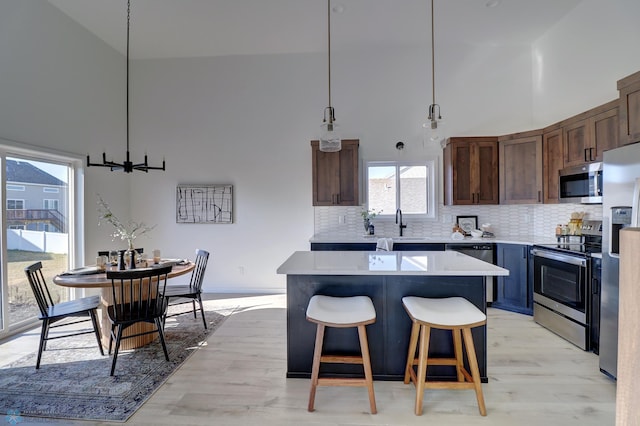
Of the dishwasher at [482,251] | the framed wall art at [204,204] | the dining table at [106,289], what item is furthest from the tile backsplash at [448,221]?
the dining table at [106,289]

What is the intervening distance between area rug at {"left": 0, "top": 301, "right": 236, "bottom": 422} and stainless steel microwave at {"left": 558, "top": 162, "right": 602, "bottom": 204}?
14.3ft

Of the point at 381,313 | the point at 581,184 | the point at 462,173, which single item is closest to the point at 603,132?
the point at 581,184

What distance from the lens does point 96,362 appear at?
8.75ft

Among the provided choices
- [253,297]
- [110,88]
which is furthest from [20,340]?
[110,88]

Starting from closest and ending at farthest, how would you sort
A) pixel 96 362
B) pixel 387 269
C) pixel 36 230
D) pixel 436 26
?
pixel 387 269, pixel 96 362, pixel 36 230, pixel 436 26

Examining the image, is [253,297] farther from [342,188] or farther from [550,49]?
[550,49]

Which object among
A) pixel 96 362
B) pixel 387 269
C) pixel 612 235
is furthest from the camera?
pixel 96 362

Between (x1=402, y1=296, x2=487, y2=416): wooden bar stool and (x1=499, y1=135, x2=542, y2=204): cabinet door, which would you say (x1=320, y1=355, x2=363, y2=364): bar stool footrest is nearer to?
(x1=402, y1=296, x2=487, y2=416): wooden bar stool

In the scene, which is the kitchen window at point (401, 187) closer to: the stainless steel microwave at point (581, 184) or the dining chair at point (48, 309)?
the stainless steel microwave at point (581, 184)

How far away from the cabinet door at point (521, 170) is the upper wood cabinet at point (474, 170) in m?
0.11

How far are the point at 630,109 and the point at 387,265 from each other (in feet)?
7.40

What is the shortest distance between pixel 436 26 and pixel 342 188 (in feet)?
8.51

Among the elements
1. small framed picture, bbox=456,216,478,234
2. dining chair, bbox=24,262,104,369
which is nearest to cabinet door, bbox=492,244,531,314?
small framed picture, bbox=456,216,478,234

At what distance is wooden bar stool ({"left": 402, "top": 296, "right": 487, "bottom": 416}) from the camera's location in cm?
188
